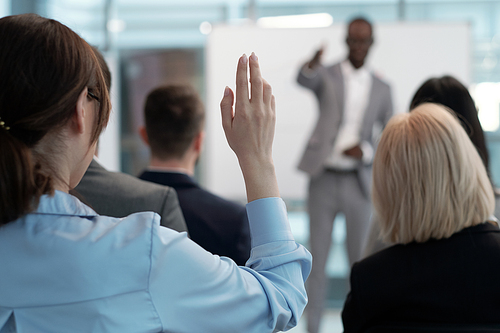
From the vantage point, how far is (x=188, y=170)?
6.26ft

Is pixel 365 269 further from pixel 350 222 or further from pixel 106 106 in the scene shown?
pixel 350 222

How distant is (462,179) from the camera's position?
1.28 meters

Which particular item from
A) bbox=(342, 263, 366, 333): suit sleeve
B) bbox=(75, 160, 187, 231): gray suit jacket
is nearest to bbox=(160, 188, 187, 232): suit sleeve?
bbox=(75, 160, 187, 231): gray suit jacket

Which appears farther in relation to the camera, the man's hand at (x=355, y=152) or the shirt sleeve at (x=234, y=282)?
the man's hand at (x=355, y=152)

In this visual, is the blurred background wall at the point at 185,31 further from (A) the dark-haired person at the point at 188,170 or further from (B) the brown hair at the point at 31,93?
(B) the brown hair at the point at 31,93

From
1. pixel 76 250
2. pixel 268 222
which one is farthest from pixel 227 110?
pixel 76 250

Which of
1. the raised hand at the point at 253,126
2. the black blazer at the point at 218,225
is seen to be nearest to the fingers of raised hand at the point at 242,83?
the raised hand at the point at 253,126

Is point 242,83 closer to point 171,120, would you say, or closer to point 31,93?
point 31,93

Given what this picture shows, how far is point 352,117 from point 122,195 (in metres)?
2.28

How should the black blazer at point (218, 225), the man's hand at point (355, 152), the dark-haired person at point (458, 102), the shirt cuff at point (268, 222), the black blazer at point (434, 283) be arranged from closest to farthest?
the shirt cuff at point (268, 222) → the black blazer at point (434, 283) → the black blazer at point (218, 225) → the dark-haired person at point (458, 102) → the man's hand at point (355, 152)

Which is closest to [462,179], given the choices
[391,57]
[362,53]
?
[362,53]

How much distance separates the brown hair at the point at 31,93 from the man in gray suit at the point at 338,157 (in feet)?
8.42

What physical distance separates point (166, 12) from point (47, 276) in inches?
163

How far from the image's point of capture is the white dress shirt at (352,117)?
10.4 ft
